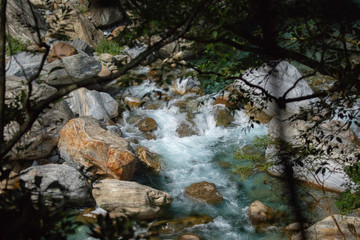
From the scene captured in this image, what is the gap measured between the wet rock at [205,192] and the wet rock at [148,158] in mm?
1059

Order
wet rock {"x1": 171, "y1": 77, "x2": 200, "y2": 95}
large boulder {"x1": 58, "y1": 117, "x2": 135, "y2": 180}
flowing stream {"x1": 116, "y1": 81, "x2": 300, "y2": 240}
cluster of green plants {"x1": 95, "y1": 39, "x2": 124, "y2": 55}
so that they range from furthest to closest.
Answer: cluster of green plants {"x1": 95, "y1": 39, "x2": 124, "y2": 55} → wet rock {"x1": 171, "y1": 77, "x2": 200, "y2": 95} → large boulder {"x1": 58, "y1": 117, "x2": 135, "y2": 180} → flowing stream {"x1": 116, "y1": 81, "x2": 300, "y2": 240}

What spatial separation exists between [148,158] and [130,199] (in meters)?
2.07

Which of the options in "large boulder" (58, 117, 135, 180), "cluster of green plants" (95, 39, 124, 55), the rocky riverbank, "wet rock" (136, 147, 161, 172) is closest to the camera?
the rocky riverbank

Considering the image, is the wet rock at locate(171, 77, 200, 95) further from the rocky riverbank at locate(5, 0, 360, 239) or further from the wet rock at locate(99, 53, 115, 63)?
the wet rock at locate(99, 53, 115, 63)

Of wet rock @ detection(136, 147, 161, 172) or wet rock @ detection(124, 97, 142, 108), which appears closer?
wet rock @ detection(136, 147, 161, 172)

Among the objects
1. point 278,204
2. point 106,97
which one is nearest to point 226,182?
point 278,204

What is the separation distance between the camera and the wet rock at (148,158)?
7555 millimetres

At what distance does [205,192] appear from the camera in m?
6.59

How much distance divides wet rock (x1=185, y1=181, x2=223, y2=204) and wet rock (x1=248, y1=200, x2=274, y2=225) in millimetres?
721

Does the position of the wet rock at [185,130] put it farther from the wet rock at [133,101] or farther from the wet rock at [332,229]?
the wet rock at [332,229]

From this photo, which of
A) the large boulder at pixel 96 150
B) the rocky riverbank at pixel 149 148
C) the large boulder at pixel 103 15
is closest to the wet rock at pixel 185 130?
the rocky riverbank at pixel 149 148

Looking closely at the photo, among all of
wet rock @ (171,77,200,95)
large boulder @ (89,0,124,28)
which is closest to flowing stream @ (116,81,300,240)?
wet rock @ (171,77,200,95)

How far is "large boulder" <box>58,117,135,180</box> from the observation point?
6.39 m

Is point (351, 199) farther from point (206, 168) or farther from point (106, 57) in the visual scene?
point (106, 57)
